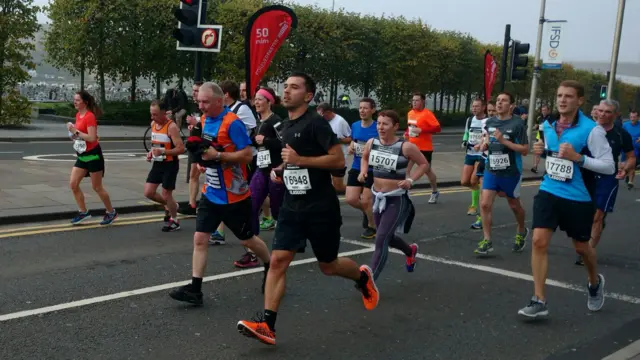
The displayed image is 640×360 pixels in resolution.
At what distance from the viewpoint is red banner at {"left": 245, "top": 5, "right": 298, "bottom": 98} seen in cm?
1073

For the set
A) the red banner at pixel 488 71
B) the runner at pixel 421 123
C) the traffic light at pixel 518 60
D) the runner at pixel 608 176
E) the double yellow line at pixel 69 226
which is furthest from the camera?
the traffic light at pixel 518 60

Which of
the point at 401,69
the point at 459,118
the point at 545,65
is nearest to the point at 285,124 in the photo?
the point at 545,65

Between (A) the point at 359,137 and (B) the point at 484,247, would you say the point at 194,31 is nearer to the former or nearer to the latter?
(A) the point at 359,137

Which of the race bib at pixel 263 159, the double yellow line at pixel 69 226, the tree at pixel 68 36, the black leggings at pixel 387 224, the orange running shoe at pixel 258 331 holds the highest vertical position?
the tree at pixel 68 36

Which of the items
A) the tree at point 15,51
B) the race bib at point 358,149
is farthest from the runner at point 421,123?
the tree at point 15,51

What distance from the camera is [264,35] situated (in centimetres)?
1094

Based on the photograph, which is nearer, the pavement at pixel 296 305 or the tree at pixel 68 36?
the pavement at pixel 296 305

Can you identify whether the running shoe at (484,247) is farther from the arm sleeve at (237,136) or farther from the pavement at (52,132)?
the pavement at (52,132)

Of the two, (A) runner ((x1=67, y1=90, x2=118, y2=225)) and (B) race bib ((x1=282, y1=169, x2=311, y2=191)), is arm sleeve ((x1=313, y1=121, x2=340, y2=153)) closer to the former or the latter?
(B) race bib ((x1=282, y1=169, x2=311, y2=191))

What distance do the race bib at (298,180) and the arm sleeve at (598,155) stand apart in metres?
2.20

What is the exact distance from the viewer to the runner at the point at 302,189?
4609 mm

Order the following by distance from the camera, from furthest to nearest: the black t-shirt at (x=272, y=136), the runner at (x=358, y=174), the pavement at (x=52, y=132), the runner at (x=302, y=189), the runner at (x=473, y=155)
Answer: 1. the pavement at (x=52, y=132)
2. the runner at (x=473, y=155)
3. the runner at (x=358, y=174)
4. the black t-shirt at (x=272, y=136)
5. the runner at (x=302, y=189)

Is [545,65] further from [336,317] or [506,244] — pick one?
[336,317]

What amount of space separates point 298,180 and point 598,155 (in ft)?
7.90
